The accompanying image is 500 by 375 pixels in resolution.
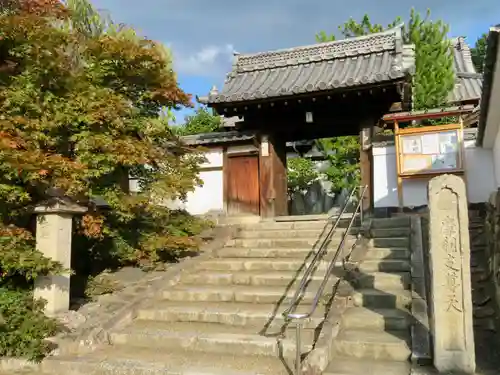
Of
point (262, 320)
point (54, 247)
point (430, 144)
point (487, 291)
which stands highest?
point (430, 144)

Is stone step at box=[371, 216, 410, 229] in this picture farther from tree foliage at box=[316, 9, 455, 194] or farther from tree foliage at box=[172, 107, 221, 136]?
tree foliage at box=[172, 107, 221, 136]

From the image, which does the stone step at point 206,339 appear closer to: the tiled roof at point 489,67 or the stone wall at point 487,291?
the stone wall at point 487,291

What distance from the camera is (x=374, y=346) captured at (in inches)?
213

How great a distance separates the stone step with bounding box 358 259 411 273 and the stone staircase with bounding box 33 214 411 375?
0.05 feet

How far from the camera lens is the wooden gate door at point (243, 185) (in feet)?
43.8

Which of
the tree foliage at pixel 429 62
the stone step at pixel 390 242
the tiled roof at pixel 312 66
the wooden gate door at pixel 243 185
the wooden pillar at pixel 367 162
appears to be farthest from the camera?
the tree foliage at pixel 429 62

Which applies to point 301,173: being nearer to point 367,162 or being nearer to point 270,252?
point 367,162

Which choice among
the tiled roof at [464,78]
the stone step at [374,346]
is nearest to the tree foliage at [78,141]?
the stone step at [374,346]

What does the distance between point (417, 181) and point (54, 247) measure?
8246 mm

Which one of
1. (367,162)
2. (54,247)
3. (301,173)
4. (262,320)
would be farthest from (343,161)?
(54,247)

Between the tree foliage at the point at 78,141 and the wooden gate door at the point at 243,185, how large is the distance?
4.34 meters

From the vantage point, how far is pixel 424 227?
8672 millimetres

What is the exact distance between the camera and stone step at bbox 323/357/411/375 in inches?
193

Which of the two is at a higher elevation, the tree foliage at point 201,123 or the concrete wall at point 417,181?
the tree foliage at point 201,123
